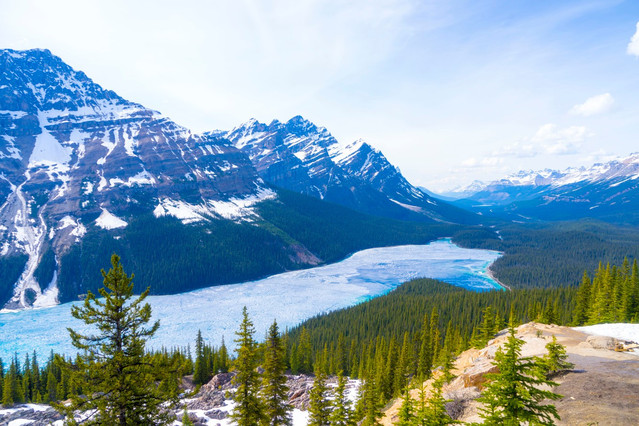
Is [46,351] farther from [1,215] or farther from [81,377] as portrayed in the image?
[1,215]

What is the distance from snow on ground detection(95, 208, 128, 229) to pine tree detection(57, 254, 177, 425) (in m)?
208

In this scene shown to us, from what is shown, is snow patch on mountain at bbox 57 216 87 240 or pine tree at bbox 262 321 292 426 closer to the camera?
pine tree at bbox 262 321 292 426

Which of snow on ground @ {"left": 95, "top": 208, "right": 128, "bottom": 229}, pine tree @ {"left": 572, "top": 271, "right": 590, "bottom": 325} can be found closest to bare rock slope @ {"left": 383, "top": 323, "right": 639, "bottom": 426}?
pine tree @ {"left": 572, "top": 271, "right": 590, "bottom": 325}

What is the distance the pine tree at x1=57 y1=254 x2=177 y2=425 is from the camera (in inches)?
536

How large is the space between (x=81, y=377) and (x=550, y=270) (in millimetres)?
213187

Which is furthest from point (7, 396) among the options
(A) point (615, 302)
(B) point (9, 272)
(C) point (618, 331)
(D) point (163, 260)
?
(B) point (9, 272)

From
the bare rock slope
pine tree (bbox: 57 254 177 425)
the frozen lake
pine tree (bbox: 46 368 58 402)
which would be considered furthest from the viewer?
the frozen lake

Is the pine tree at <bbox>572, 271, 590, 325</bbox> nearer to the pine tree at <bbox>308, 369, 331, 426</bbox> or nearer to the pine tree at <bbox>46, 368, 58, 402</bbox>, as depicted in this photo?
the pine tree at <bbox>308, 369, 331, 426</bbox>

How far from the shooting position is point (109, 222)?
194500 millimetres

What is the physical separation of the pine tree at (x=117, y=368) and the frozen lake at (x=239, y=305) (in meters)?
62.3

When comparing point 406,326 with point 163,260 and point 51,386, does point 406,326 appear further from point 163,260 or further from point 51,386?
point 163,260

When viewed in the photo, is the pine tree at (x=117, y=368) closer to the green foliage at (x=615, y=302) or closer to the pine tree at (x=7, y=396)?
the pine tree at (x=7, y=396)

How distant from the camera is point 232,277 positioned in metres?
175

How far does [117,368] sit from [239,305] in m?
124
